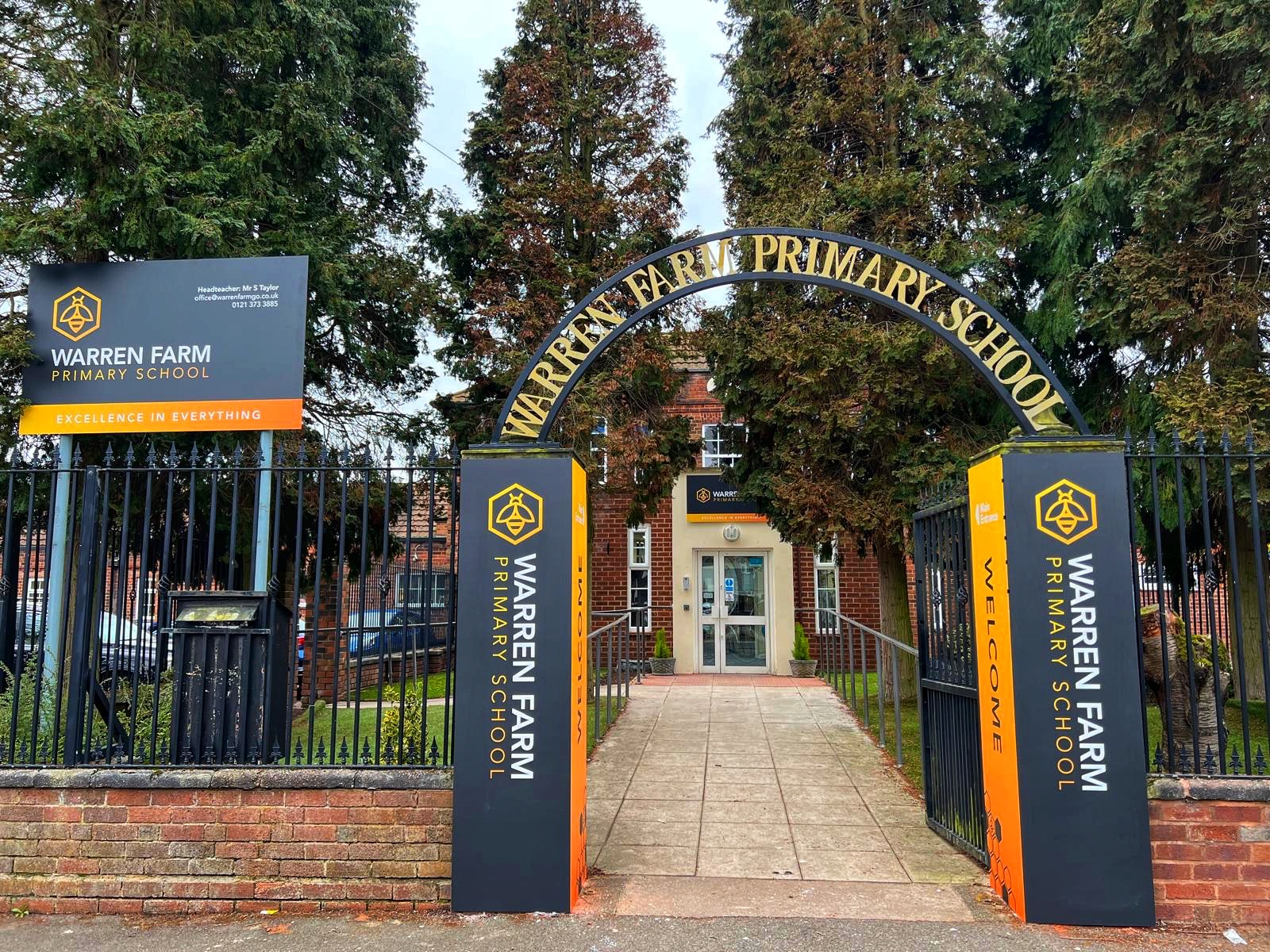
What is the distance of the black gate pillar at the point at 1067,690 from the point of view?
13.1ft

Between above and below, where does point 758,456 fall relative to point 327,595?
above

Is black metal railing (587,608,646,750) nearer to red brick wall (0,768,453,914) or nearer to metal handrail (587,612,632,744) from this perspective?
metal handrail (587,612,632,744)

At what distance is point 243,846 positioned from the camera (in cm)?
434

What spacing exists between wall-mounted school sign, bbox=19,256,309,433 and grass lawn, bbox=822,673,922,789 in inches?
202

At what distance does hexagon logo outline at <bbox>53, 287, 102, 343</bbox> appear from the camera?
232 inches

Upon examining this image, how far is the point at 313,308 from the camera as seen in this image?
9.59 m

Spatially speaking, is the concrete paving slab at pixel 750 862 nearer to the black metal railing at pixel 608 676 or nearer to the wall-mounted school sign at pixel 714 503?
the black metal railing at pixel 608 676

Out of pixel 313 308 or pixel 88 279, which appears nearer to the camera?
pixel 88 279

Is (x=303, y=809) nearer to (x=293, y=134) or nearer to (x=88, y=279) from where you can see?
(x=88, y=279)

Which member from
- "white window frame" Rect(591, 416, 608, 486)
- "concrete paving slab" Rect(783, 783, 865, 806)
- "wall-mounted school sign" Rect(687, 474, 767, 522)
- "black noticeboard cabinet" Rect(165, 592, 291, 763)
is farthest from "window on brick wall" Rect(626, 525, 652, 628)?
"black noticeboard cabinet" Rect(165, 592, 291, 763)

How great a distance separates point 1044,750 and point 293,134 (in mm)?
9067

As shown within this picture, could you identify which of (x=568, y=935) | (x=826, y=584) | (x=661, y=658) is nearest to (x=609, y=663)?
(x=568, y=935)

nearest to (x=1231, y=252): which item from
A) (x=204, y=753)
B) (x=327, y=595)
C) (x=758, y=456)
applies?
(x=758, y=456)

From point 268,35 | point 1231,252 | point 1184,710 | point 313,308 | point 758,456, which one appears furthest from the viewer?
point 758,456
